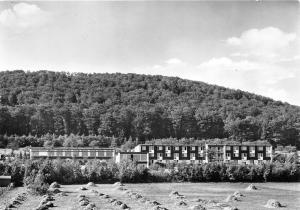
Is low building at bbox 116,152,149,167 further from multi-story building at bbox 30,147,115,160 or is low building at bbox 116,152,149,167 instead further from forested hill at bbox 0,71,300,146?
forested hill at bbox 0,71,300,146

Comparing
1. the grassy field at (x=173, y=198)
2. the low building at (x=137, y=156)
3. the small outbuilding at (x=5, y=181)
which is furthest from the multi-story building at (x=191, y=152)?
the small outbuilding at (x=5, y=181)

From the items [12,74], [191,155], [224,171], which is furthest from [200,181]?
[12,74]

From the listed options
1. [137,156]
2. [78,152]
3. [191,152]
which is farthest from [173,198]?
[191,152]

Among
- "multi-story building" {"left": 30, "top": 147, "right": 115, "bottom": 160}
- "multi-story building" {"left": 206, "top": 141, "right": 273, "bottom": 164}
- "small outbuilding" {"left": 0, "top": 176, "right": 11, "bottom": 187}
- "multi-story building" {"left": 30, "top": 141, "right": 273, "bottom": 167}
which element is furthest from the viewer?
"multi-story building" {"left": 206, "top": 141, "right": 273, "bottom": 164}

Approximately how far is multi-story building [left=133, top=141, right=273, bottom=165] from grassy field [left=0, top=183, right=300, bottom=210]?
3271 centimetres

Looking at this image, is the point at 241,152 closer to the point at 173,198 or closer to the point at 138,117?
the point at 138,117

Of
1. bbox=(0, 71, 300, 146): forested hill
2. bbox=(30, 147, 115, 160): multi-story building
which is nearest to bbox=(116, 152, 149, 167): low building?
bbox=(30, 147, 115, 160): multi-story building

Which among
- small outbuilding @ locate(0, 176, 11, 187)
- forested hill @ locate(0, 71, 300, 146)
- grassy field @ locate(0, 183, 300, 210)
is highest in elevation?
forested hill @ locate(0, 71, 300, 146)

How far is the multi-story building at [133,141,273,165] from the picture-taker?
387 ft

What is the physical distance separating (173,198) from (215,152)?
57.4 m

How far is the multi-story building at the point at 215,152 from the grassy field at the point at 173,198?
3271 cm

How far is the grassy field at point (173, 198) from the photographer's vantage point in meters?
55.6

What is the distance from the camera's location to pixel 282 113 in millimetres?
168750

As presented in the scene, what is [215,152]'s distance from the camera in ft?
390
